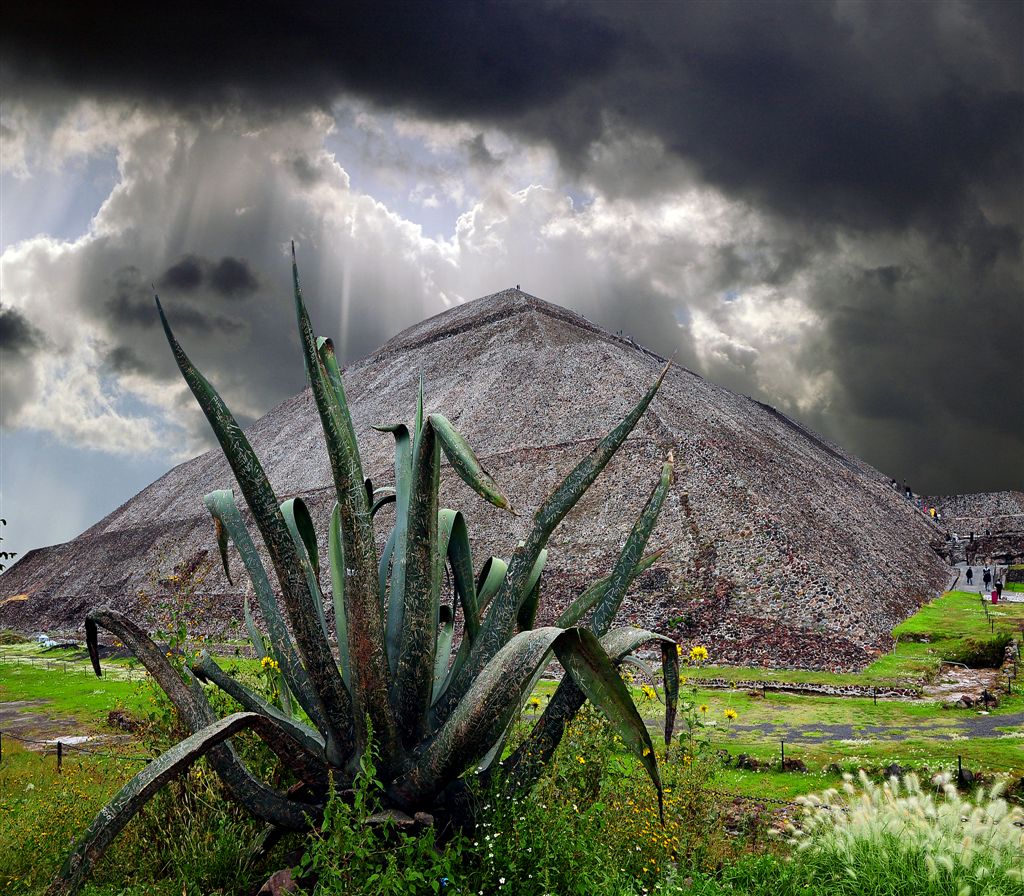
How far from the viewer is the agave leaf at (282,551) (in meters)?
3.35

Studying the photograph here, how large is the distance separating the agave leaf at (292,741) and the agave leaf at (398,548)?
52 centimetres

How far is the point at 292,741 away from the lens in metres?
3.51

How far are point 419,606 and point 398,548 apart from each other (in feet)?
2.29

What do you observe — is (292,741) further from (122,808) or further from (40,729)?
(40,729)

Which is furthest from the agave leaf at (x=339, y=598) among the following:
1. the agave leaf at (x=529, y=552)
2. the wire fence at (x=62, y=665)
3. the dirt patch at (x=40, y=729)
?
the wire fence at (x=62, y=665)

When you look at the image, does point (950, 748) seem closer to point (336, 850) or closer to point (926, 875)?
point (926, 875)

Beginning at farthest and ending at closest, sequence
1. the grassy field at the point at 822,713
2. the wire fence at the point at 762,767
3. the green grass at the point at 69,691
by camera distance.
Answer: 1. the green grass at the point at 69,691
2. the grassy field at the point at 822,713
3. the wire fence at the point at 762,767

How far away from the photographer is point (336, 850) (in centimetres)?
325

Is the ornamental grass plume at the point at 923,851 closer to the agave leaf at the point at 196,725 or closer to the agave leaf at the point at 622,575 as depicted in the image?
the agave leaf at the point at 622,575

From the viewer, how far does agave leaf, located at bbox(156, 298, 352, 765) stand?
11.0ft

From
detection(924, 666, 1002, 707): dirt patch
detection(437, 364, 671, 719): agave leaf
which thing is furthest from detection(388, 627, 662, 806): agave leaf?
detection(924, 666, 1002, 707): dirt patch

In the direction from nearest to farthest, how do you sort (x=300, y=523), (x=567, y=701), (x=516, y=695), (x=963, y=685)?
1. (x=516, y=695)
2. (x=567, y=701)
3. (x=300, y=523)
4. (x=963, y=685)

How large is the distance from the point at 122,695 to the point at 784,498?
942 inches

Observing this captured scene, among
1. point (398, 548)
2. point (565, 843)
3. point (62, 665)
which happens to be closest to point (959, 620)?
point (565, 843)
